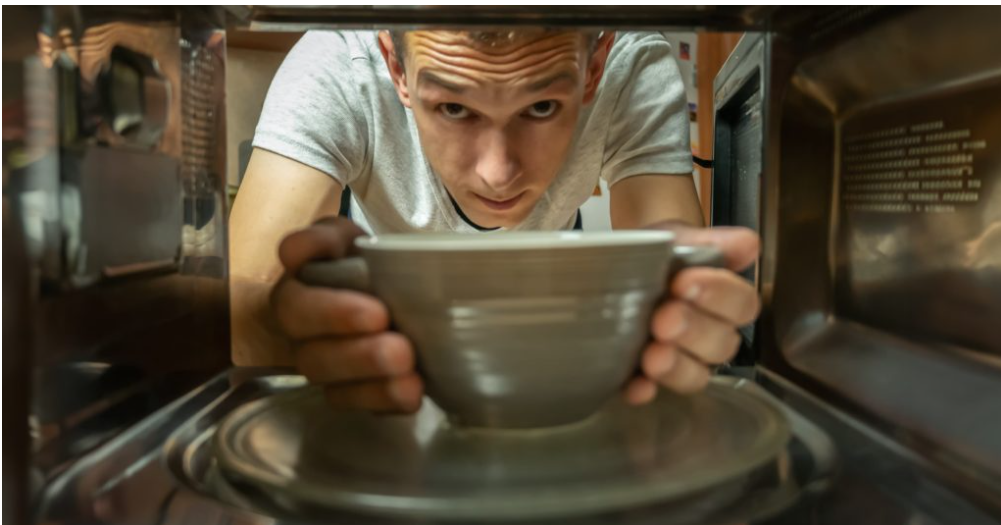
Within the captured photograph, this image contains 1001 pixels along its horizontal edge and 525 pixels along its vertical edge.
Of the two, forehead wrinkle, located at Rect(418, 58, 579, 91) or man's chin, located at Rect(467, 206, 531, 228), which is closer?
forehead wrinkle, located at Rect(418, 58, 579, 91)

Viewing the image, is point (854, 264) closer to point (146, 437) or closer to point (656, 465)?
point (656, 465)

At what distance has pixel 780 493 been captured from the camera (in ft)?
1.08

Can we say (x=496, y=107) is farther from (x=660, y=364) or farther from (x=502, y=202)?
(x=660, y=364)

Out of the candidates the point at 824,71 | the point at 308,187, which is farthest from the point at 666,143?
the point at 308,187

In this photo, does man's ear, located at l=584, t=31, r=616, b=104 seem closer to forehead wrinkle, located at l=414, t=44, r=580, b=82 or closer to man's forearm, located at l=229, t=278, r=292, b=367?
forehead wrinkle, located at l=414, t=44, r=580, b=82

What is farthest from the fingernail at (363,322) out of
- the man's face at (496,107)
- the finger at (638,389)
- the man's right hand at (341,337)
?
the man's face at (496,107)

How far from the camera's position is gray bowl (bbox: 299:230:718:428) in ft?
1.08

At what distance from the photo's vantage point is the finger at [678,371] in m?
0.39

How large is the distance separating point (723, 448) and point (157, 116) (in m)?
0.36

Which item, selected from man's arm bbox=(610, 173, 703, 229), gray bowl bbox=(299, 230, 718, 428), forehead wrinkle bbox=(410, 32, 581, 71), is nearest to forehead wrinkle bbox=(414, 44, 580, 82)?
forehead wrinkle bbox=(410, 32, 581, 71)

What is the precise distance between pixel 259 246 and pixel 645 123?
333 mm

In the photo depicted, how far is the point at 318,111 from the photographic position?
0.64 meters

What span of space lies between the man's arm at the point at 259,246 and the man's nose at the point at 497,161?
0.14m

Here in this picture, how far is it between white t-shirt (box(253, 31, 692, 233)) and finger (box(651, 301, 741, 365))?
9.3 inches
